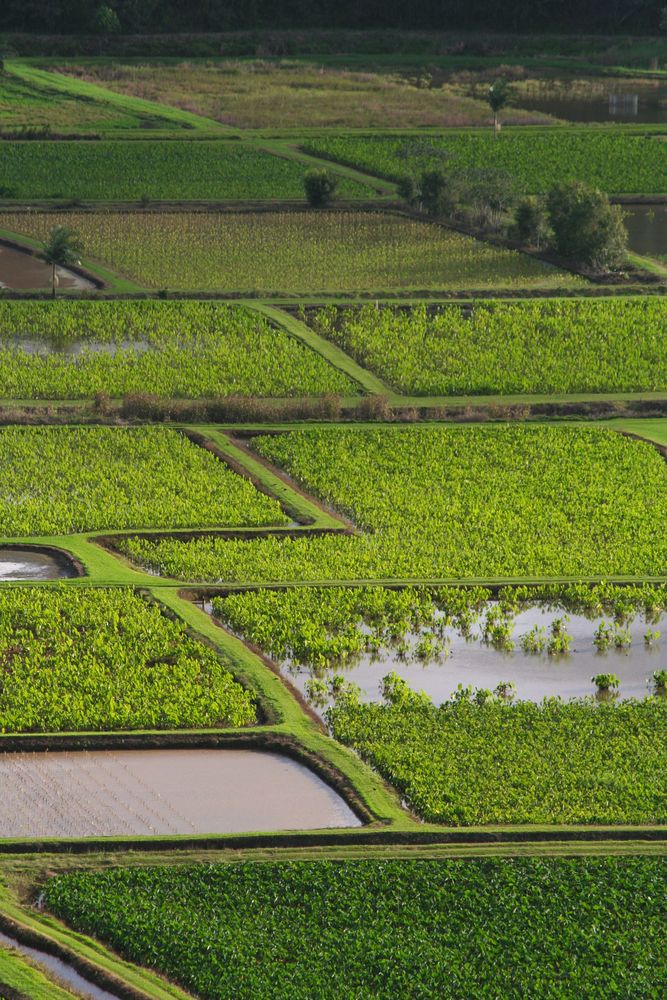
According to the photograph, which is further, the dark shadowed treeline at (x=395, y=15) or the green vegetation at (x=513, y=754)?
the dark shadowed treeline at (x=395, y=15)

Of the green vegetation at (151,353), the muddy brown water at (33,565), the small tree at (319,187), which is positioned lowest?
the muddy brown water at (33,565)

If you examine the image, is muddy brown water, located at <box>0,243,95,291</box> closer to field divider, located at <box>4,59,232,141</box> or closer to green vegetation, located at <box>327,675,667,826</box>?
field divider, located at <box>4,59,232,141</box>

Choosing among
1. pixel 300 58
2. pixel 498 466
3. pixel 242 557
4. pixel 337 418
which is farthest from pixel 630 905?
pixel 300 58

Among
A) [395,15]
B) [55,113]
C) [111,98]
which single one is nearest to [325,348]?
[55,113]

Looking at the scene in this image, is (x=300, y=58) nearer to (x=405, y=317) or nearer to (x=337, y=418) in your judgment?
(x=405, y=317)

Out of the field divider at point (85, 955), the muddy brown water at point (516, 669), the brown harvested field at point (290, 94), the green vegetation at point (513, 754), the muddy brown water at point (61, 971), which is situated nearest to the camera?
the field divider at point (85, 955)

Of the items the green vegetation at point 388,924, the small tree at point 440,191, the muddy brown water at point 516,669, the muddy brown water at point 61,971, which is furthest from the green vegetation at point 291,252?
the muddy brown water at point 61,971

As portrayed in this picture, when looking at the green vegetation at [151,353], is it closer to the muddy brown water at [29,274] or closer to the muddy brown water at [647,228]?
the muddy brown water at [29,274]
